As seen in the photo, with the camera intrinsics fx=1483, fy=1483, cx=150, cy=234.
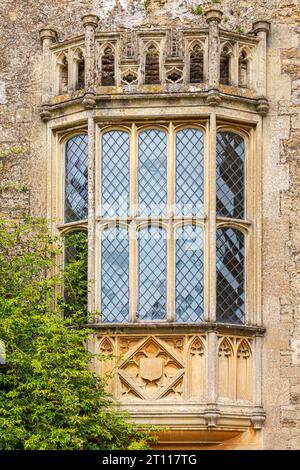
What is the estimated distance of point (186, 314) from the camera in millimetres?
17000

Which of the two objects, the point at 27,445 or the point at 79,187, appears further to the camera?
the point at 79,187

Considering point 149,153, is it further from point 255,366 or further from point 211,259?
point 255,366

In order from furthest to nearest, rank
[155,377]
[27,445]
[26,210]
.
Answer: [26,210], [155,377], [27,445]

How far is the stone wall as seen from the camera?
1712 cm

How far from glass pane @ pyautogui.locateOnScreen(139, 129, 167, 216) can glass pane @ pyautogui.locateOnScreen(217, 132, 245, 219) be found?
2.12 ft

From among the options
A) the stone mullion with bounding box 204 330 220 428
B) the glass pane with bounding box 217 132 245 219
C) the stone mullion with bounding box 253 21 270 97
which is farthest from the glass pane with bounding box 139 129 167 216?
the stone mullion with bounding box 204 330 220 428

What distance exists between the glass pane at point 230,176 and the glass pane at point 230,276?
27 centimetres

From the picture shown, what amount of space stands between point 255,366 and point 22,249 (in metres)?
3.12

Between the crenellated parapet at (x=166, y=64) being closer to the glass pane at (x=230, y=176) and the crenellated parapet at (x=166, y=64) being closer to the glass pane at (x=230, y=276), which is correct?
the glass pane at (x=230, y=176)

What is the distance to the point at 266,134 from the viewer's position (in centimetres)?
1767

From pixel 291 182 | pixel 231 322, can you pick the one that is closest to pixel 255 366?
pixel 231 322

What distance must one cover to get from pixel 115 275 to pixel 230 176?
1.79m

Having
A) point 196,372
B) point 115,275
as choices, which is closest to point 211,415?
point 196,372

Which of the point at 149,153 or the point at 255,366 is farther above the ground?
the point at 149,153
